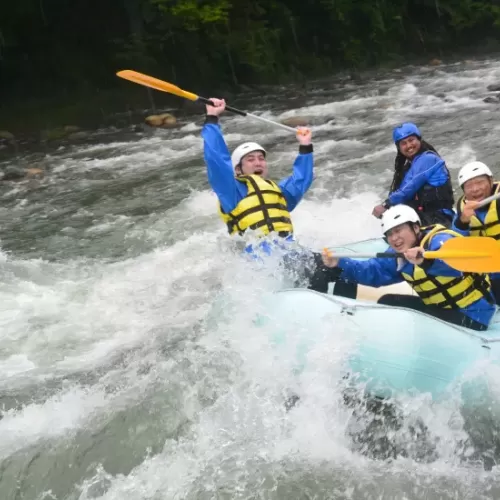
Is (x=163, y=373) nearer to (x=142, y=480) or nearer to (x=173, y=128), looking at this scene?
(x=142, y=480)

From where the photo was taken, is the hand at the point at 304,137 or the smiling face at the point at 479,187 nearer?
the smiling face at the point at 479,187

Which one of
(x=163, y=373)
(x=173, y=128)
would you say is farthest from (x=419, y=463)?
(x=173, y=128)

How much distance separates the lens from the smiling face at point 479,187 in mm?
4027

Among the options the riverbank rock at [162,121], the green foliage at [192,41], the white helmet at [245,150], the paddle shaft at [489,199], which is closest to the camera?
the paddle shaft at [489,199]

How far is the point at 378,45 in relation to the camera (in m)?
19.5

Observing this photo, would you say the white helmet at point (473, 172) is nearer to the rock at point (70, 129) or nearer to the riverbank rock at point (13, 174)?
the riverbank rock at point (13, 174)

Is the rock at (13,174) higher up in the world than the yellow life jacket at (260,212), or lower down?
lower down

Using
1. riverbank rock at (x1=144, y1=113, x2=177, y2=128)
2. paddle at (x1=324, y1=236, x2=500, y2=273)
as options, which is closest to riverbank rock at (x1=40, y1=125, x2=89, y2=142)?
riverbank rock at (x1=144, y1=113, x2=177, y2=128)

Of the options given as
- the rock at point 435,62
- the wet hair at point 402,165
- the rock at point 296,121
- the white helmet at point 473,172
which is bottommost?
the rock at point 435,62

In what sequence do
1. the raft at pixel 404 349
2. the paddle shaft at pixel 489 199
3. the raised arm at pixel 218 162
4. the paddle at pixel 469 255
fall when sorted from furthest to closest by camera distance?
the raised arm at pixel 218 162 < the paddle shaft at pixel 489 199 < the paddle at pixel 469 255 < the raft at pixel 404 349

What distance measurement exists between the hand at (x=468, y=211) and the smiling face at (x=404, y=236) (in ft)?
1.88

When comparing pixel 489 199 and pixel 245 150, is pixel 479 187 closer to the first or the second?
pixel 489 199

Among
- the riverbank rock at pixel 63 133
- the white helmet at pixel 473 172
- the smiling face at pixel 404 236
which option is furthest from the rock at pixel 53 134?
the smiling face at pixel 404 236

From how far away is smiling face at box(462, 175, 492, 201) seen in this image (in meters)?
4.03
